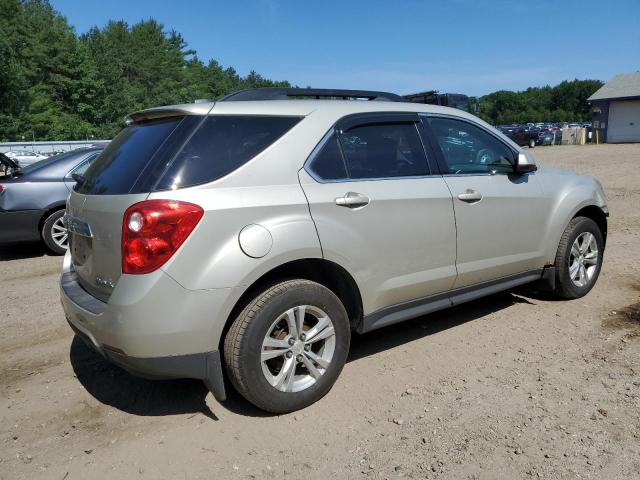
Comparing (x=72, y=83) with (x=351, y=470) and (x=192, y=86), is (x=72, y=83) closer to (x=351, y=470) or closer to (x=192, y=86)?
(x=192, y=86)

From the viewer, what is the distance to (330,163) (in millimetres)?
3352

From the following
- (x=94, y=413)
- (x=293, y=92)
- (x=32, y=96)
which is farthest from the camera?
(x=32, y=96)

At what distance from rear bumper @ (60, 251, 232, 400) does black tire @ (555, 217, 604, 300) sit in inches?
128

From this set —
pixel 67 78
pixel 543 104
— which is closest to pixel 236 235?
pixel 67 78

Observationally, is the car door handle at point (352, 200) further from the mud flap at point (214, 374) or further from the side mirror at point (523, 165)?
the side mirror at point (523, 165)

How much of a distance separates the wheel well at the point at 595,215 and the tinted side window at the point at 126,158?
148 inches

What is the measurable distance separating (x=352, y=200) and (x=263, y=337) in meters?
0.99

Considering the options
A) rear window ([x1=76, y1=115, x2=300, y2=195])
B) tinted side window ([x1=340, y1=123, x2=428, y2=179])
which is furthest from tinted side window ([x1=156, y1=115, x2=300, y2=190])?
tinted side window ([x1=340, y1=123, x2=428, y2=179])

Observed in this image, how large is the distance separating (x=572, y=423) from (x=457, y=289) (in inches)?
49.9

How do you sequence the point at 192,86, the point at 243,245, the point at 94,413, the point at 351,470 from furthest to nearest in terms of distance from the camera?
the point at 192,86 → the point at 94,413 → the point at 243,245 → the point at 351,470

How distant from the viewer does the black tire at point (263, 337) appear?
2.91 m

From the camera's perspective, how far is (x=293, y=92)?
3.67 meters

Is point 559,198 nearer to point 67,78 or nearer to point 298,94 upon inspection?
point 298,94

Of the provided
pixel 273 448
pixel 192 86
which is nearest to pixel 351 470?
pixel 273 448
